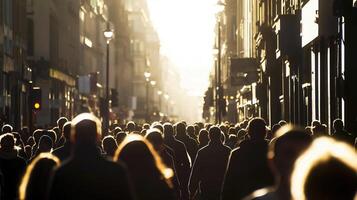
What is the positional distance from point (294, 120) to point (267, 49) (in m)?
8.62

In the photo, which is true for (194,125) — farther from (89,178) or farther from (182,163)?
(89,178)

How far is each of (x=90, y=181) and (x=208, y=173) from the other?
7.88m

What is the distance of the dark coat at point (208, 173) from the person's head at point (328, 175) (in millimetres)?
10589

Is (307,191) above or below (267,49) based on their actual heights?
below

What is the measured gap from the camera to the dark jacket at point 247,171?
11.7 m

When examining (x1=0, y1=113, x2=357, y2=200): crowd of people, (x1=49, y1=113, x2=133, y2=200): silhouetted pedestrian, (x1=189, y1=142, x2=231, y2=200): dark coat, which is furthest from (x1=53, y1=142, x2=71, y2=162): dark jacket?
(x1=49, y1=113, x2=133, y2=200): silhouetted pedestrian

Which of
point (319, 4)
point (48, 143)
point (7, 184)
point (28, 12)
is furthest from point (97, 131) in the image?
point (28, 12)

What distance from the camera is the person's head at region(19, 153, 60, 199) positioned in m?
8.40

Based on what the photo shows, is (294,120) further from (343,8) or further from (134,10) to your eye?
(134,10)

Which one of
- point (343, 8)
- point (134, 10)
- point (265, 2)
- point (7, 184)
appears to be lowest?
point (7, 184)

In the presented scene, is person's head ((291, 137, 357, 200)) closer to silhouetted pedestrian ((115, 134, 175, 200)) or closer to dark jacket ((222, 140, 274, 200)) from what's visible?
silhouetted pedestrian ((115, 134, 175, 200))

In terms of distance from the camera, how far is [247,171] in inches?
462

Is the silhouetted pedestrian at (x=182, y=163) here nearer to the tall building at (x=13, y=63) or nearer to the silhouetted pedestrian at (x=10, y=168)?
the silhouetted pedestrian at (x=10, y=168)

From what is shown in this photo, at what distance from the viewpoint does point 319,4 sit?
31.1 m
